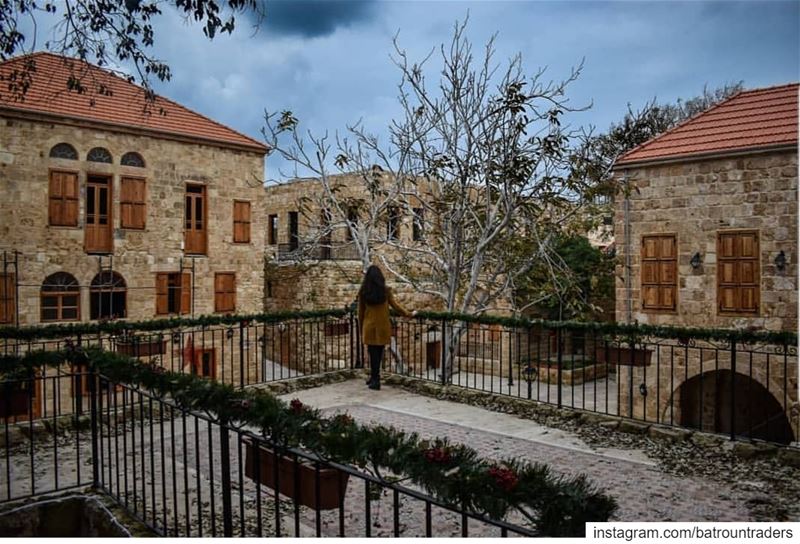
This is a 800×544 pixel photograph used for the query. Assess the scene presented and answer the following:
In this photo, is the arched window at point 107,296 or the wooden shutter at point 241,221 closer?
the arched window at point 107,296

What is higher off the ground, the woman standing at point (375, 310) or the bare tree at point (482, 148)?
the bare tree at point (482, 148)

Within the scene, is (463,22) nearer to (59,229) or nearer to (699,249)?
(699,249)

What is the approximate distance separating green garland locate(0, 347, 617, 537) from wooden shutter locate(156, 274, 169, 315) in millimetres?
14064

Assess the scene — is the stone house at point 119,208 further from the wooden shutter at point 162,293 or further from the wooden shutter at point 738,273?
the wooden shutter at point 738,273

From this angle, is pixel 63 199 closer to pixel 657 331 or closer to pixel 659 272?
pixel 659 272

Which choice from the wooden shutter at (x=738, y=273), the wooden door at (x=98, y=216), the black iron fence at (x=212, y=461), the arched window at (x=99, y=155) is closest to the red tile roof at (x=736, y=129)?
the wooden shutter at (x=738, y=273)

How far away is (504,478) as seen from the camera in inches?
97.2

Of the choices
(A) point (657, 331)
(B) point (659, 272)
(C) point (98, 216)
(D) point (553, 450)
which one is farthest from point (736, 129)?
(C) point (98, 216)

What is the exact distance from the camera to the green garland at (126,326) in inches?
298

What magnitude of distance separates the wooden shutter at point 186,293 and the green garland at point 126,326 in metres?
9.41

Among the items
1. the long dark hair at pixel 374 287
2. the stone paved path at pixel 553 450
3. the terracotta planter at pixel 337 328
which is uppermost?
the long dark hair at pixel 374 287

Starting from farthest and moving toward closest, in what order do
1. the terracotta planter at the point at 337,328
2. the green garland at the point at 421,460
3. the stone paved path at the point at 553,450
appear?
the terracotta planter at the point at 337,328 < the stone paved path at the point at 553,450 < the green garland at the point at 421,460

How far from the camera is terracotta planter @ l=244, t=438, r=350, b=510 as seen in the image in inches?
129

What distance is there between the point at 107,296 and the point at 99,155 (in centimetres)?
367
